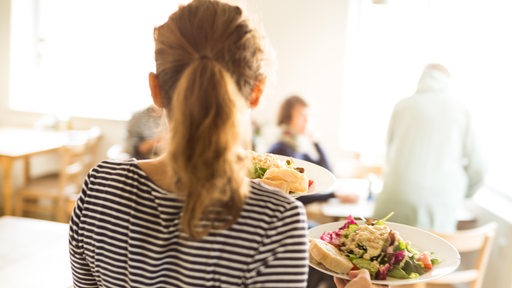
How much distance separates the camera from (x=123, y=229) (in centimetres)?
83

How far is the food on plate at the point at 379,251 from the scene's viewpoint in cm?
109


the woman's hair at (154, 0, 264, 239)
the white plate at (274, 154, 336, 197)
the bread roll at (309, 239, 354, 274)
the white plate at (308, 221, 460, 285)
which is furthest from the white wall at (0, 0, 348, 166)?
the woman's hair at (154, 0, 264, 239)

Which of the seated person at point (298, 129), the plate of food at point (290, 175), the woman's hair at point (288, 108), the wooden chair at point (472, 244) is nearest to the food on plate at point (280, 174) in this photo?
the plate of food at point (290, 175)

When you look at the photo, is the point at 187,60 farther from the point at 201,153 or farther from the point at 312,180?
the point at 312,180

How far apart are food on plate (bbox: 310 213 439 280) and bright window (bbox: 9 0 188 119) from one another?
3719mm

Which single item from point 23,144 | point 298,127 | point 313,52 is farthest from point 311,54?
point 23,144

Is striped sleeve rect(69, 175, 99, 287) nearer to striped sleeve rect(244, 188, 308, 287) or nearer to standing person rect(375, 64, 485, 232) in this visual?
striped sleeve rect(244, 188, 308, 287)

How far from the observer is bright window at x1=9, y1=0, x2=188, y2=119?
15.3 ft

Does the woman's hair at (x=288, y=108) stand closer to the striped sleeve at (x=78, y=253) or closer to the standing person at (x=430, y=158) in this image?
the standing person at (x=430, y=158)

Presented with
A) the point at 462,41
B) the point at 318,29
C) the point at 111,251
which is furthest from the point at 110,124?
the point at 111,251

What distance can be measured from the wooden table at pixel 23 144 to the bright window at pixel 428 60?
2.09 m

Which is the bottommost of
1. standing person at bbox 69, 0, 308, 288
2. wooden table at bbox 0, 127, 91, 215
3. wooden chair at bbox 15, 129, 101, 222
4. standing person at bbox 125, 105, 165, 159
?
wooden chair at bbox 15, 129, 101, 222

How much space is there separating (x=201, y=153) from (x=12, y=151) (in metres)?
3.48

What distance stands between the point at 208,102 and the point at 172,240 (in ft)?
0.67
